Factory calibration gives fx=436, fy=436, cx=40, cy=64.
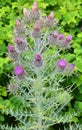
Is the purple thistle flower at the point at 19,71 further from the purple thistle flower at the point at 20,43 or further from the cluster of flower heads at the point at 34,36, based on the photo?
the purple thistle flower at the point at 20,43

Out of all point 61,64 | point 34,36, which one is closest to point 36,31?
point 34,36

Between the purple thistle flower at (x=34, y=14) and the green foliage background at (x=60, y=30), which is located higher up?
the purple thistle flower at (x=34, y=14)

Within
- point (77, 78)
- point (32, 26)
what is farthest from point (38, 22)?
point (77, 78)

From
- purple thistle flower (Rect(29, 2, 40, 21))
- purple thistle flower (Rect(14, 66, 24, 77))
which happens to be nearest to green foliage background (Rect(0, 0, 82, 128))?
purple thistle flower (Rect(14, 66, 24, 77))

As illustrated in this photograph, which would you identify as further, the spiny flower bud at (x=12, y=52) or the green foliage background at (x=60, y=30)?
the green foliage background at (x=60, y=30)

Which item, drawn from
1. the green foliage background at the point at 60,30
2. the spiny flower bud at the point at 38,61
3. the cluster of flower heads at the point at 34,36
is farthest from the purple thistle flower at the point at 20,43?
the green foliage background at the point at 60,30

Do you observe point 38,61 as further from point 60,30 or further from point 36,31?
point 60,30

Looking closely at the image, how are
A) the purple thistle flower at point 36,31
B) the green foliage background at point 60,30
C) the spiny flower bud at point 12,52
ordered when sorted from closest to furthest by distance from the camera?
the purple thistle flower at point 36,31 → the spiny flower bud at point 12,52 → the green foliage background at point 60,30

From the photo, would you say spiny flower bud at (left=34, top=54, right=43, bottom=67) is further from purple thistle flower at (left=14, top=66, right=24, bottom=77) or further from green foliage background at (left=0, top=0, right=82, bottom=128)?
green foliage background at (left=0, top=0, right=82, bottom=128)
